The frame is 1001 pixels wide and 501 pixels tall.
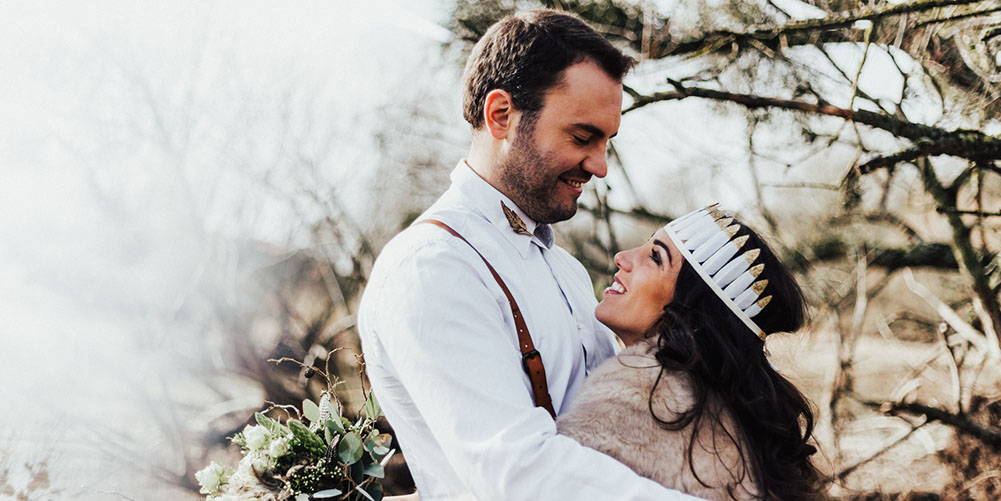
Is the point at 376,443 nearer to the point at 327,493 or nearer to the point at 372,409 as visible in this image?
the point at 372,409

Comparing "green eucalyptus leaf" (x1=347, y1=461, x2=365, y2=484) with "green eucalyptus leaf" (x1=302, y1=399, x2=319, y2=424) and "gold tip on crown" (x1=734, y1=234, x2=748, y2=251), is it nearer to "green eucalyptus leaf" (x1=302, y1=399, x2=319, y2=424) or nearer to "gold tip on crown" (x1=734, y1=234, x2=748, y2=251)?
"green eucalyptus leaf" (x1=302, y1=399, x2=319, y2=424)

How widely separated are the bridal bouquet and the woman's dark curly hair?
0.84m

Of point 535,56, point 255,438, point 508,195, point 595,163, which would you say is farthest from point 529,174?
point 255,438

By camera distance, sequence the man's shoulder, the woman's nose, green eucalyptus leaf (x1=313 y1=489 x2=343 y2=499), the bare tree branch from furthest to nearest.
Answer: the bare tree branch
the woman's nose
green eucalyptus leaf (x1=313 y1=489 x2=343 y2=499)
the man's shoulder

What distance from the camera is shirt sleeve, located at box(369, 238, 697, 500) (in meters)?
1.29

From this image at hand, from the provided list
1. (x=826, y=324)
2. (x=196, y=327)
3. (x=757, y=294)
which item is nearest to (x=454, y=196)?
(x=757, y=294)

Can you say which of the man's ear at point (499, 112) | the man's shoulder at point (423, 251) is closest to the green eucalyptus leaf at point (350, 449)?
the man's shoulder at point (423, 251)

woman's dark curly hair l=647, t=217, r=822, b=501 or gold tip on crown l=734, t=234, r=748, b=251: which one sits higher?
gold tip on crown l=734, t=234, r=748, b=251

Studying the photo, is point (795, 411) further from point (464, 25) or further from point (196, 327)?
point (196, 327)

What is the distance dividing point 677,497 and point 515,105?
106cm

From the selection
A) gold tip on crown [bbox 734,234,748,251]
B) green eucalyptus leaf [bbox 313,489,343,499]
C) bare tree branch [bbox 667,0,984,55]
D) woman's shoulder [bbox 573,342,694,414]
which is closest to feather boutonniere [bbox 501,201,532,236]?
woman's shoulder [bbox 573,342,694,414]

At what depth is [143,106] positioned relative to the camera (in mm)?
6098

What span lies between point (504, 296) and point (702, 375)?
0.53 meters

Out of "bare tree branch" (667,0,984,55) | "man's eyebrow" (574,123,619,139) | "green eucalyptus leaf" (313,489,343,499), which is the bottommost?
"green eucalyptus leaf" (313,489,343,499)
